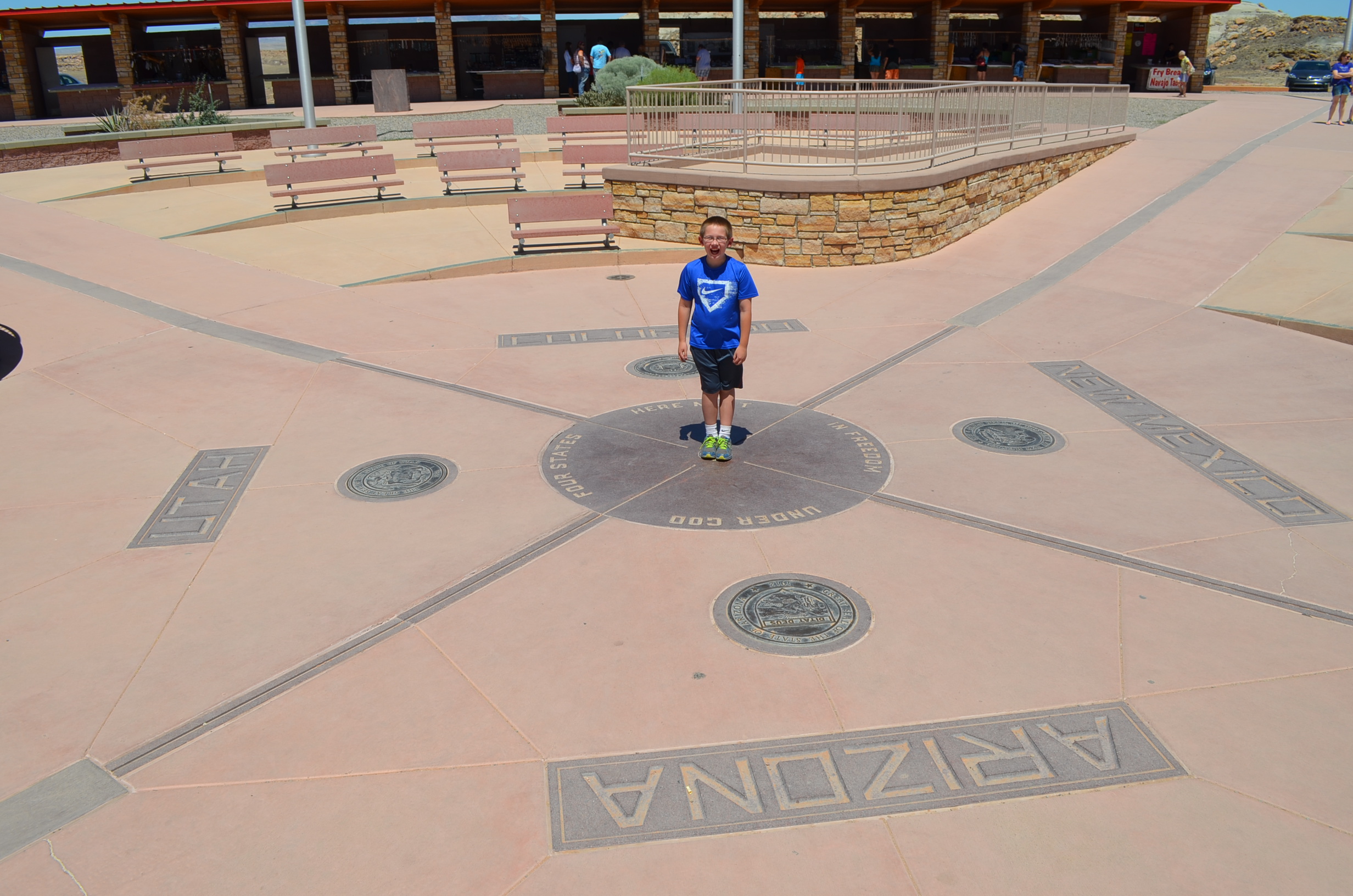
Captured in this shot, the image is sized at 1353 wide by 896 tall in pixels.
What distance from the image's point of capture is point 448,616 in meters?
4.76

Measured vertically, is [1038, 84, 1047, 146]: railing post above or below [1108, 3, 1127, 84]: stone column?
below

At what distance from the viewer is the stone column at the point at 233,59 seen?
119ft

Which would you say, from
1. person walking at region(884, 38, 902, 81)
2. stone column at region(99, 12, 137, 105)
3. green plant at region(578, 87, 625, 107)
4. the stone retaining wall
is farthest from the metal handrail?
stone column at region(99, 12, 137, 105)

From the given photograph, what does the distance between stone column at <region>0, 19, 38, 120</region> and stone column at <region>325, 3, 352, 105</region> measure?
34.8 ft

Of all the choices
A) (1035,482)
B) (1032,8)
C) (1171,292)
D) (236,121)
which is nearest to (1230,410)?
(1035,482)

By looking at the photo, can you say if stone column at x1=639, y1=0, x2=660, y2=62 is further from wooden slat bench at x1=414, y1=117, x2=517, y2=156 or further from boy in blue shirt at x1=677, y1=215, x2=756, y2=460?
boy in blue shirt at x1=677, y1=215, x2=756, y2=460

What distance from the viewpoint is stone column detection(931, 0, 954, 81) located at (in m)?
40.1

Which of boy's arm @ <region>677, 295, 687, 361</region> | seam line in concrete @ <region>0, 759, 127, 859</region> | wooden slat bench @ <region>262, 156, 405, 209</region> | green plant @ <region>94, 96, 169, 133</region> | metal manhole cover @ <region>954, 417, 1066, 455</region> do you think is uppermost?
green plant @ <region>94, 96, 169, 133</region>

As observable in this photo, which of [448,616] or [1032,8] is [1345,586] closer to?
[448,616]

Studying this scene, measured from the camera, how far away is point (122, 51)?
3606cm

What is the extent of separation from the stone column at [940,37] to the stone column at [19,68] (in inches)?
1363

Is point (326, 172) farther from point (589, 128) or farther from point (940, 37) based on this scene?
point (940, 37)

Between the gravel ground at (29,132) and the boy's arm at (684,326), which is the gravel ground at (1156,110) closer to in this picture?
the boy's arm at (684,326)

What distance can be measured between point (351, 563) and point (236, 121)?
1071 inches
